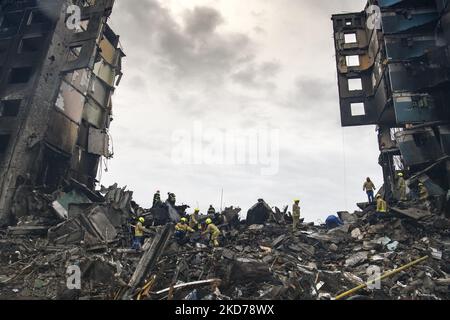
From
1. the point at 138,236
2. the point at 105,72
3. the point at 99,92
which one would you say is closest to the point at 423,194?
the point at 138,236

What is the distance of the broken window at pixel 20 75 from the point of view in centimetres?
2128

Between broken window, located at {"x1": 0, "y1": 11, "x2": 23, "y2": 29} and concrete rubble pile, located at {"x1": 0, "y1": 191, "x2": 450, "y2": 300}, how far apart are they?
14.3 meters

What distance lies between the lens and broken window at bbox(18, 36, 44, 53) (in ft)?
70.2

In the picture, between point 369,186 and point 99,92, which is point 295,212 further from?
point 99,92

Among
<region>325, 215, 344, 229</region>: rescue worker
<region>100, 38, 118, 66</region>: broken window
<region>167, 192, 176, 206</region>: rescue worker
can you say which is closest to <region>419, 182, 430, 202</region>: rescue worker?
<region>325, 215, 344, 229</region>: rescue worker

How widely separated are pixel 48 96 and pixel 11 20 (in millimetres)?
8385

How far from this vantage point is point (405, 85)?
22938mm

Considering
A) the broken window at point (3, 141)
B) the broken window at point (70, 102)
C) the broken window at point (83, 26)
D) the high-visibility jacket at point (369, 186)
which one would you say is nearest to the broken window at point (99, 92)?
the broken window at point (70, 102)

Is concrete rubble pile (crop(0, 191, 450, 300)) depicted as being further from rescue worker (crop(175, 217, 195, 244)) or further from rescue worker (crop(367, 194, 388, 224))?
rescue worker (crop(175, 217, 195, 244))

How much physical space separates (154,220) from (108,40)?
739 inches

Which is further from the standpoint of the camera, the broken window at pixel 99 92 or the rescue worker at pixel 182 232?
the broken window at pixel 99 92

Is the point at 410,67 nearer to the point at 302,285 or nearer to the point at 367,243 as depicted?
the point at 367,243

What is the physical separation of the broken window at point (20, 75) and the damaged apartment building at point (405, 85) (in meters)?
25.6

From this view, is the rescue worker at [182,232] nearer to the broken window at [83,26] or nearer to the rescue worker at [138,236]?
the rescue worker at [138,236]
